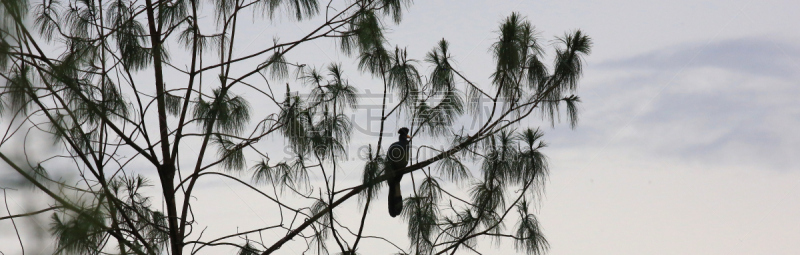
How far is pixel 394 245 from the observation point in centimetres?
370

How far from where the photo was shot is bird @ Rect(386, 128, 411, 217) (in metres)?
3.78

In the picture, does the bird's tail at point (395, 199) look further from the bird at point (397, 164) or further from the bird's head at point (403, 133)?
the bird's head at point (403, 133)

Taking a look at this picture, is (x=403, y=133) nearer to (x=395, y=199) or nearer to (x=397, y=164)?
(x=397, y=164)

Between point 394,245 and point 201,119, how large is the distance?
126cm

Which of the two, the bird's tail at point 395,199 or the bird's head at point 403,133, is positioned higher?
the bird's head at point 403,133

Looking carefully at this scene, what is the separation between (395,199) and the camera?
4.00 meters

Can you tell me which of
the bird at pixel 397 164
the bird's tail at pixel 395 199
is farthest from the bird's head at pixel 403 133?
the bird's tail at pixel 395 199

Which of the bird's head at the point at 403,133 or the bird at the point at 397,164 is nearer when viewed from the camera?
the bird at the point at 397,164

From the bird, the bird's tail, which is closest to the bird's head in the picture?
the bird

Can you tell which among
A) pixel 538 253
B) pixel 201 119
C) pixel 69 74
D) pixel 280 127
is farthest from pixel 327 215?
pixel 69 74

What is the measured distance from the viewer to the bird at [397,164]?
3.78 metres

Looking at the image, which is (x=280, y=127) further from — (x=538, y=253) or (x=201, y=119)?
(x=538, y=253)

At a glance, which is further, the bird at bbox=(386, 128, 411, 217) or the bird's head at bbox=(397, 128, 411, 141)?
the bird's head at bbox=(397, 128, 411, 141)

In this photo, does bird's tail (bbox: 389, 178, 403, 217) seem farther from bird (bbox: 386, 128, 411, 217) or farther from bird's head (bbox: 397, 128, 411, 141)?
bird's head (bbox: 397, 128, 411, 141)
